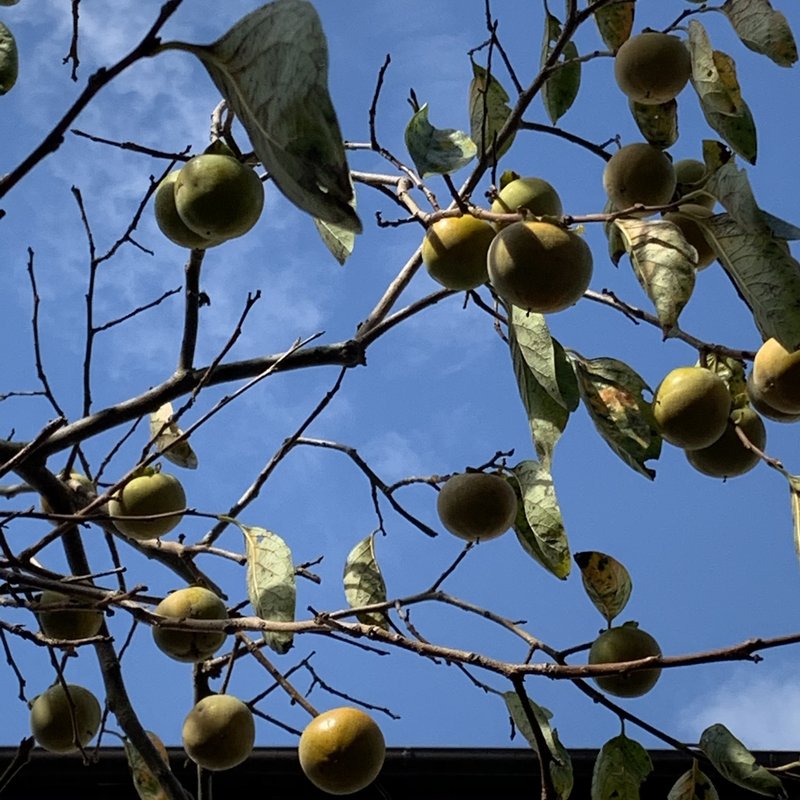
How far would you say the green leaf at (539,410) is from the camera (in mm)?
1312

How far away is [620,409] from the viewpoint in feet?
4.41

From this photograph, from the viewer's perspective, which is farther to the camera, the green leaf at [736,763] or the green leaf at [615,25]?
the green leaf at [615,25]

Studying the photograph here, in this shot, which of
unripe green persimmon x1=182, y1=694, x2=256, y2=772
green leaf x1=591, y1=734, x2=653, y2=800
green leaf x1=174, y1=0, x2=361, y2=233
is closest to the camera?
green leaf x1=174, y1=0, x2=361, y2=233

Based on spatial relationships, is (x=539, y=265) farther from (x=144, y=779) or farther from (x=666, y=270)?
(x=144, y=779)

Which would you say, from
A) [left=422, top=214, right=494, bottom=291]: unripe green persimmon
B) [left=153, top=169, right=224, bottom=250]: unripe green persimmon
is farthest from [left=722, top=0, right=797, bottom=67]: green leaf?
[left=153, top=169, right=224, bottom=250]: unripe green persimmon

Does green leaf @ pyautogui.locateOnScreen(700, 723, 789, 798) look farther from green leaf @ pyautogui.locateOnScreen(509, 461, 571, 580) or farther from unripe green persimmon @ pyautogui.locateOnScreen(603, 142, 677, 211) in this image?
unripe green persimmon @ pyautogui.locateOnScreen(603, 142, 677, 211)

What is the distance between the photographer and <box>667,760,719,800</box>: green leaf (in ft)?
4.82

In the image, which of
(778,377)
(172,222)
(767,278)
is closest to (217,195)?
(172,222)

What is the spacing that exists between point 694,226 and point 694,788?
75 centimetres

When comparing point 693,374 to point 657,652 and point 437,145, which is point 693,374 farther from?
point 437,145

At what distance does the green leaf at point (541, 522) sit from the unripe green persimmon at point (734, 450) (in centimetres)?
22

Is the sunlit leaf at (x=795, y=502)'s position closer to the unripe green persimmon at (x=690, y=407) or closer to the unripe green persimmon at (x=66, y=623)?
the unripe green persimmon at (x=690, y=407)

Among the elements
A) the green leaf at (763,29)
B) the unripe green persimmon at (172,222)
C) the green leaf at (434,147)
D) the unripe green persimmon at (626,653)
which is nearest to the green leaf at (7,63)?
the unripe green persimmon at (172,222)

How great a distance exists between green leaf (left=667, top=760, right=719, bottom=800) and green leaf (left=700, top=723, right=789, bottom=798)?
5 cm
